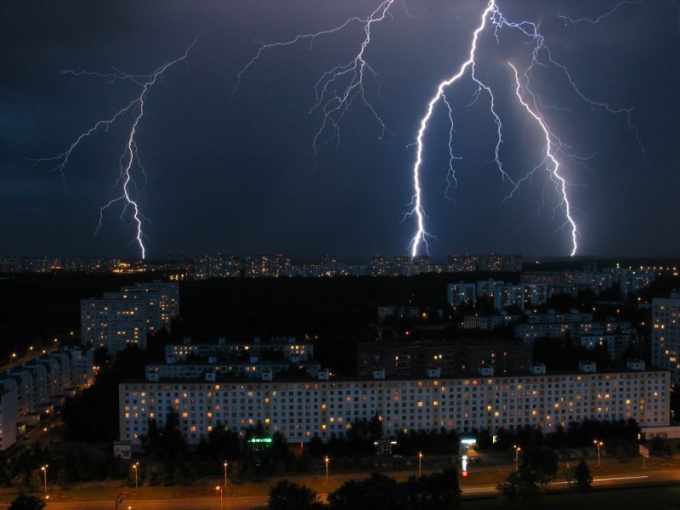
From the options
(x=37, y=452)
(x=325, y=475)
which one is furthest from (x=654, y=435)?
(x=37, y=452)

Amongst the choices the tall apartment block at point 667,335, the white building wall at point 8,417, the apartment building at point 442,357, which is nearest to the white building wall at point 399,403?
the white building wall at point 8,417

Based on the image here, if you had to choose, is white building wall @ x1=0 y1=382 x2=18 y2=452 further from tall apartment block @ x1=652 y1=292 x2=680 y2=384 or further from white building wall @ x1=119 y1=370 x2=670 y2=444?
tall apartment block @ x1=652 y1=292 x2=680 y2=384

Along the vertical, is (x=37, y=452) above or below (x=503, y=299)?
below

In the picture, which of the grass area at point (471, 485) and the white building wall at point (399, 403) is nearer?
the grass area at point (471, 485)

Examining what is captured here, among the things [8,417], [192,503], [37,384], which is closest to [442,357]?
[192,503]

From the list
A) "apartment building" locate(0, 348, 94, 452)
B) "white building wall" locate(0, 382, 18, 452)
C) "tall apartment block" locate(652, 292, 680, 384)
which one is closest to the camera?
"white building wall" locate(0, 382, 18, 452)

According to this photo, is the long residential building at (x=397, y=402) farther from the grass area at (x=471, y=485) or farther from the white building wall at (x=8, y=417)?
the white building wall at (x=8, y=417)

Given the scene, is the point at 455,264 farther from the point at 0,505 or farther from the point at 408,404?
the point at 0,505

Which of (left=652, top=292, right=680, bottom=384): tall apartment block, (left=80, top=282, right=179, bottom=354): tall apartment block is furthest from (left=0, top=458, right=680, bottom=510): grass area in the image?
(left=80, top=282, right=179, bottom=354): tall apartment block

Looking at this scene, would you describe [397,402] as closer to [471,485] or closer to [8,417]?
[471,485]
